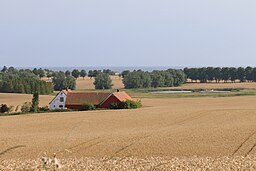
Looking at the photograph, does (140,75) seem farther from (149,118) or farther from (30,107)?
(149,118)

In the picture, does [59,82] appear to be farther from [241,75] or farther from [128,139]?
[128,139]

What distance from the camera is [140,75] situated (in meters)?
148

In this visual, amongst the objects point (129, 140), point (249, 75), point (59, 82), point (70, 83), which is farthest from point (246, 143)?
point (249, 75)

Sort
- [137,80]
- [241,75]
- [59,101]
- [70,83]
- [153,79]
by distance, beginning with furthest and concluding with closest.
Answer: [241,75]
[153,79]
[137,80]
[70,83]
[59,101]

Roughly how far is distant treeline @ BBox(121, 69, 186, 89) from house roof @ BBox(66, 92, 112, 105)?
245 feet

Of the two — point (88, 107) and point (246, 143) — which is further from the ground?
point (246, 143)

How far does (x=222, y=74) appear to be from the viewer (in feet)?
564

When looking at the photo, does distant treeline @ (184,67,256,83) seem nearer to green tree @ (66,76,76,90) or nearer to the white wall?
green tree @ (66,76,76,90)

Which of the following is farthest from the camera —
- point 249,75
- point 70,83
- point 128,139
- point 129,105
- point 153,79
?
point 249,75

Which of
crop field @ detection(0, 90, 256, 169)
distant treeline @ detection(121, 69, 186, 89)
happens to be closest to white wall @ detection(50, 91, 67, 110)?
crop field @ detection(0, 90, 256, 169)

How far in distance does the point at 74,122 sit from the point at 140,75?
102 metres

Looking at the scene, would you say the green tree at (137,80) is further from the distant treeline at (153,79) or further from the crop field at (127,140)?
the crop field at (127,140)

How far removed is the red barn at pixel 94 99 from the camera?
67.2 m

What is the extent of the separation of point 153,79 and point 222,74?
30983 mm
